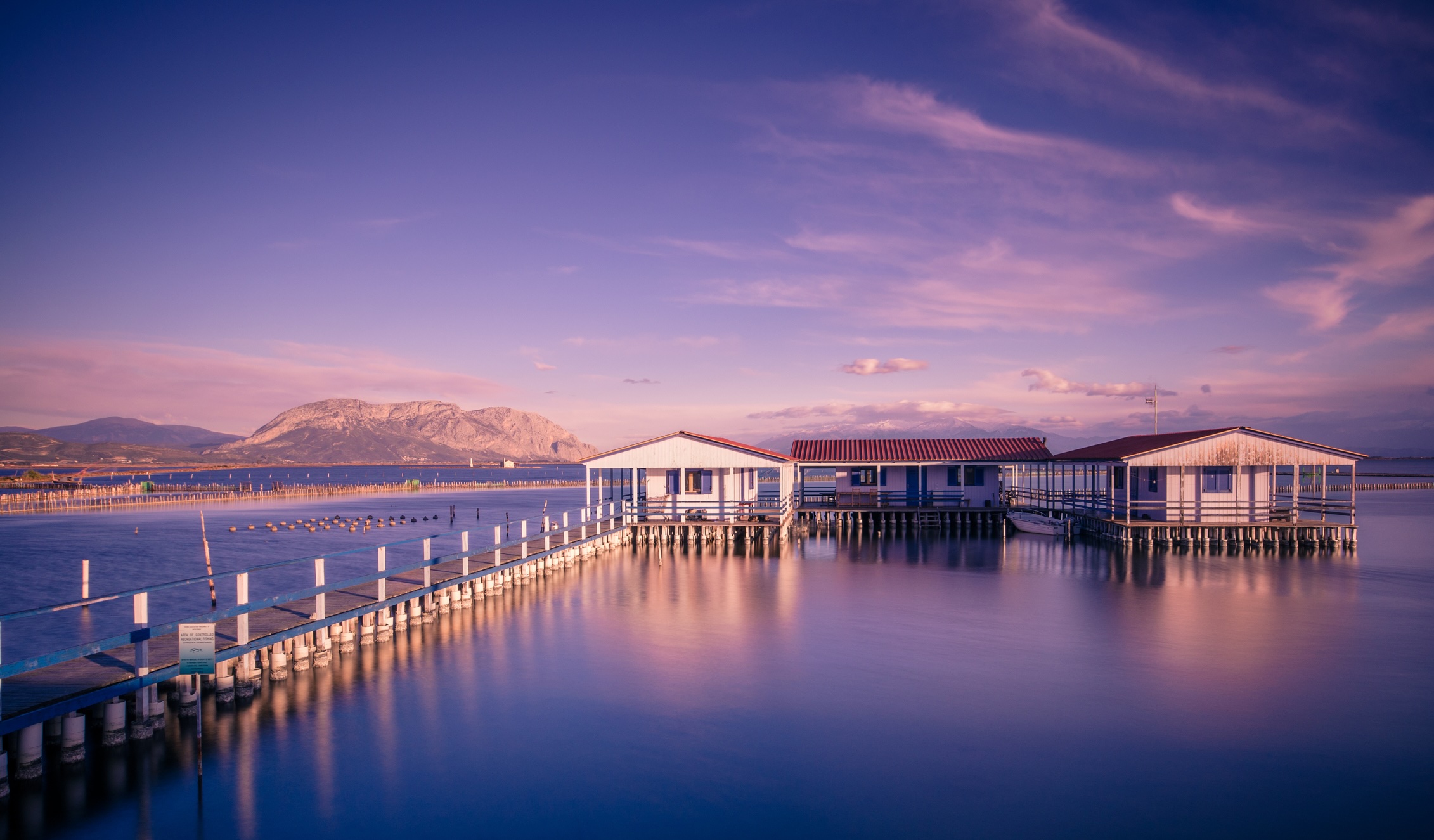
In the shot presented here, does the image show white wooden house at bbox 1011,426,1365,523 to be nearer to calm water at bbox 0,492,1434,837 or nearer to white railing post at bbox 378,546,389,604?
calm water at bbox 0,492,1434,837

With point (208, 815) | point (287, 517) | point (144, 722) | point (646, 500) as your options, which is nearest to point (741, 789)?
point (208, 815)

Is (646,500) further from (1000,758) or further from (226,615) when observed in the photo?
(1000,758)

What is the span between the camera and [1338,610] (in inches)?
Answer: 862

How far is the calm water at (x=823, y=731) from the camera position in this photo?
9.46m

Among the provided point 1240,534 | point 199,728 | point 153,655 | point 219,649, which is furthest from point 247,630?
point 1240,534

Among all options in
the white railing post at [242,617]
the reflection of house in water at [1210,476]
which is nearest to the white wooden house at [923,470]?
the reflection of house in water at [1210,476]

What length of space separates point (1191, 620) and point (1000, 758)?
1202 centimetres

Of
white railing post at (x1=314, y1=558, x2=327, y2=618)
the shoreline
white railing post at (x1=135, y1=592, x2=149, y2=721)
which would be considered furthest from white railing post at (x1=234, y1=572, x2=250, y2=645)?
the shoreline

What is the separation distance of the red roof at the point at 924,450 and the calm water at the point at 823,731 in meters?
19.2

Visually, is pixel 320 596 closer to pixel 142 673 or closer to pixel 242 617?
pixel 242 617

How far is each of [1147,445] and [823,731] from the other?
97.9 feet

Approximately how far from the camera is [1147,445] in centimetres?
3575

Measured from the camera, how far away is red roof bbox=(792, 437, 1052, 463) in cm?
4147

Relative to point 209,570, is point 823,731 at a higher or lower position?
lower
